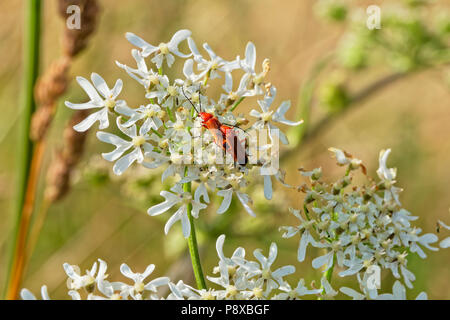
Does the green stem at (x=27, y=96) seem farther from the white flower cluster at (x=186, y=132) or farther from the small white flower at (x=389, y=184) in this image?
the small white flower at (x=389, y=184)

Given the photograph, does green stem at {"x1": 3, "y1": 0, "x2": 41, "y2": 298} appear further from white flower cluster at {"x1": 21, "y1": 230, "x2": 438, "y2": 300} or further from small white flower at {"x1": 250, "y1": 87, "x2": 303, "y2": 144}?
small white flower at {"x1": 250, "y1": 87, "x2": 303, "y2": 144}

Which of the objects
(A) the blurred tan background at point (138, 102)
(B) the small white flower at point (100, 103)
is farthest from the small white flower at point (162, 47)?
(A) the blurred tan background at point (138, 102)

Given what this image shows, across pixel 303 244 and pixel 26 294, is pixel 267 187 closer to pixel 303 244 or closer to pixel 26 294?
pixel 303 244

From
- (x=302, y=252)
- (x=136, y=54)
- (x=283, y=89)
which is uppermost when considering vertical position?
(x=283, y=89)

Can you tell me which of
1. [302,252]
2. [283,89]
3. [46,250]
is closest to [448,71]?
[283,89]

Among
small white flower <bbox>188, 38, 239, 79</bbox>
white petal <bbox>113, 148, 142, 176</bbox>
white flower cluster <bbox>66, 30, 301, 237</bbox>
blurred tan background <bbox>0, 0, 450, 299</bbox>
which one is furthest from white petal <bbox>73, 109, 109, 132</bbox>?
blurred tan background <bbox>0, 0, 450, 299</bbox>
